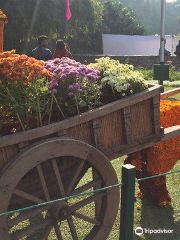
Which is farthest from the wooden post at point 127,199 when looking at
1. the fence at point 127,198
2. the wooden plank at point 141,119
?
the wooden plank at point 141,119

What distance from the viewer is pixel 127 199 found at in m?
2.00

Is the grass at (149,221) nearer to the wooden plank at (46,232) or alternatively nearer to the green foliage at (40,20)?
the wooden plank at (46,232)

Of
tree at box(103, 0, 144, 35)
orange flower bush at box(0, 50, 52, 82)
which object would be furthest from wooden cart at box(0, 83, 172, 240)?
tree at box(103, 0, 144, 35)

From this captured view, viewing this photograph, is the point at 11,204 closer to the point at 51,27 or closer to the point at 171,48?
the point at 51,27

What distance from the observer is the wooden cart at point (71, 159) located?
2135 millimetres

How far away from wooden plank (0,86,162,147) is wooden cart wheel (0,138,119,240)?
3.0 inches

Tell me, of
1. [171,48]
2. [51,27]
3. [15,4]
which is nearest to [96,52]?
[171,48]

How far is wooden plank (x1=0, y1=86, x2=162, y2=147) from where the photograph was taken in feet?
6.94

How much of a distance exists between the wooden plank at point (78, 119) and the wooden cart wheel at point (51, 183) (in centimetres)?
8

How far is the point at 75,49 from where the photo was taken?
32438mm

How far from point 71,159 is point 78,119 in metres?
0.34
